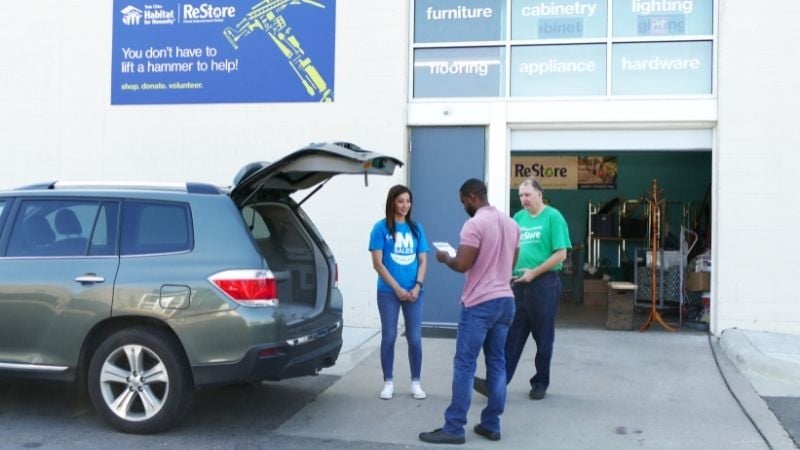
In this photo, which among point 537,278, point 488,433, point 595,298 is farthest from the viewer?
point 595,298

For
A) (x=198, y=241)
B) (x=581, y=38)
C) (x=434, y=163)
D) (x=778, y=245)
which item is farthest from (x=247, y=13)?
(x=778, y=245)

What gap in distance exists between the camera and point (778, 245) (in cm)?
852

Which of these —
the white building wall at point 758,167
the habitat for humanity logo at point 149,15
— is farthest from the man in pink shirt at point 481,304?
the habitat for humanity logo at point 149,15

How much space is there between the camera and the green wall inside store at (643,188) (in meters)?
14.5

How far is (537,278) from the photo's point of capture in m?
6.15

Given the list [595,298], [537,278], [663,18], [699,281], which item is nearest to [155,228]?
[537,278]

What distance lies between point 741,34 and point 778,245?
2.40 m

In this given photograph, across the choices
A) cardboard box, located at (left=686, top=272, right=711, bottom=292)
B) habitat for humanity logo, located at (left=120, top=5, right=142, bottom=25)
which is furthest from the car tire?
cardboard box, located at (left=686, top=272, right=711, bottom=292)

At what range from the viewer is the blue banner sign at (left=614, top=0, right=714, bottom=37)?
29.5 feet

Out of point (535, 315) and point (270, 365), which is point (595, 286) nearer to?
point (535, 315)

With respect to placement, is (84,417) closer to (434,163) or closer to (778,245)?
(434,163)

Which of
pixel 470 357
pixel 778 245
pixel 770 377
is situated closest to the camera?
pixel 470 357

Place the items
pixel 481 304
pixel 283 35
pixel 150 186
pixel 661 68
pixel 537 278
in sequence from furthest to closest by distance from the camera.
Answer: pixel 283 35 < pixel 661 68 < pixel 537 278 < pixel 150 186 < pixel 481 304

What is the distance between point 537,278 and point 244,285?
2408 mm
